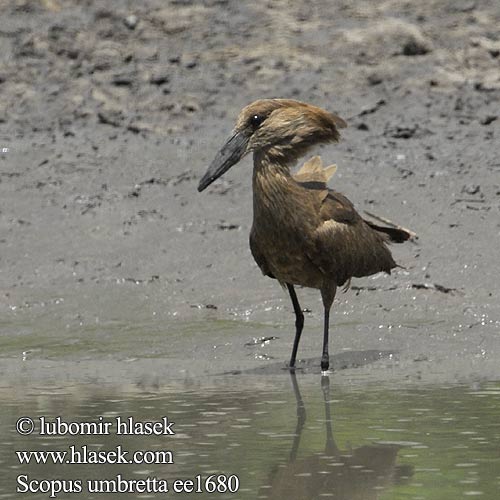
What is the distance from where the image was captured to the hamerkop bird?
31.7 ft

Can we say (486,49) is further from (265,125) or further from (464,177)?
(265,125)

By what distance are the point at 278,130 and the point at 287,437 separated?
2.85 meters

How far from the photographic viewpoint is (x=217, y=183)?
1385 centimetres

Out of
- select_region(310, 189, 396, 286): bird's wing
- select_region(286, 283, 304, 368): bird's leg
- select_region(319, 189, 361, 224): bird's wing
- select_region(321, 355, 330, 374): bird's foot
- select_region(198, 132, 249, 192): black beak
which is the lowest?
select_region(321, 355, 330, 374): bird's foot

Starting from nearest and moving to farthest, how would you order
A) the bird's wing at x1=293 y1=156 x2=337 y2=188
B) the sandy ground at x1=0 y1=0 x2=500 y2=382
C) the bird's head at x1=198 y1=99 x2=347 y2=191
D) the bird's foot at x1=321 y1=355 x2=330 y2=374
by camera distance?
the bird's head at x1=198 y1=99 x2=347 y2=191, the bird's foot at x1=321 y1=355 x2=330 y2=374, the bird's wing at x1=293 y1=156 x2=337 y2=188, the sandy ground at x1=0 y1=0 x2=500 y2=382

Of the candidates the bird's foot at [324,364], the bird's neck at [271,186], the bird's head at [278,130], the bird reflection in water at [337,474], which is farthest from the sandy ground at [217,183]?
the bird reflection in water at [337,474]

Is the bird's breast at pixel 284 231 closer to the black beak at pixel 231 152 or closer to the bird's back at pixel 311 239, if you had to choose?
the bird's back at pixel 311 239

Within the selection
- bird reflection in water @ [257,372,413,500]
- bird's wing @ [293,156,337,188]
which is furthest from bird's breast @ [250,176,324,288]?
bird reflection in water @ [257,372,413,500]

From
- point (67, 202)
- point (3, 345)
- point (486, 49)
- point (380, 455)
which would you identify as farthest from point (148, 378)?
point (486, 49)

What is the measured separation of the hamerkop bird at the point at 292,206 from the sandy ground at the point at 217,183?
78 centimetres

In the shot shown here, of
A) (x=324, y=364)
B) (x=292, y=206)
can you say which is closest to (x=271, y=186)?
(x=292, y=206)

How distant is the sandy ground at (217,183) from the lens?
1091cm

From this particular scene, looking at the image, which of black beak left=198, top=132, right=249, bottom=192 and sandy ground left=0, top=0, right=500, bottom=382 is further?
sandy ground left=0, top=0, right=500, bottom=382

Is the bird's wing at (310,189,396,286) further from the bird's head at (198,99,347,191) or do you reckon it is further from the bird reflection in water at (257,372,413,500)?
the bird reflection in water at (257,372,413,500)
